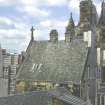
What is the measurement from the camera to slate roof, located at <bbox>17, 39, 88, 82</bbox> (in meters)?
45.5

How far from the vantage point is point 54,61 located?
48.0 m

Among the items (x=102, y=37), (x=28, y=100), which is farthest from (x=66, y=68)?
(x=28, y=100)

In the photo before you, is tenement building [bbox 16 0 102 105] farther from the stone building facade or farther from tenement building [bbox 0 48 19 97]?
tenement building [bbox 0 48 19 97]

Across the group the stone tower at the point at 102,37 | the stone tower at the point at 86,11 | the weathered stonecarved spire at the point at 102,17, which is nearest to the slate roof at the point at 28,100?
the stone tower at the point at 102,37

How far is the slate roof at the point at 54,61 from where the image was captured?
45.5 meters

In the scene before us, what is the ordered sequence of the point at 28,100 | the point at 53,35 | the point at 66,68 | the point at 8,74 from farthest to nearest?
the point at 53,35 → the point at 8,74 → the point at 66,68 → the point at 28,100

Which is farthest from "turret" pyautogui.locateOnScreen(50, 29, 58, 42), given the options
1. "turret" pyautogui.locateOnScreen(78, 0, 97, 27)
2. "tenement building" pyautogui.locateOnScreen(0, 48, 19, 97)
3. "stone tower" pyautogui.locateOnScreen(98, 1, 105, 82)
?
"stone tower" pyautogui.locateOnScreen(98, 1, 105, 82)

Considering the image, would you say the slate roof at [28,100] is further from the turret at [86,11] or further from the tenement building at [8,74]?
the turret at [86,11]

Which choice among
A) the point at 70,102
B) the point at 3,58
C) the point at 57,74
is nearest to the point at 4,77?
the point at 3,58

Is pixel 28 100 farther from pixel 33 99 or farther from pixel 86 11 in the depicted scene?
pixel 86 11

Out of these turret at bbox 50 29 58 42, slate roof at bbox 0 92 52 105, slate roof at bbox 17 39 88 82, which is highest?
turret at bbox 50 29 58 42

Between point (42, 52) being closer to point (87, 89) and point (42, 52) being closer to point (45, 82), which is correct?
point (45, 82)

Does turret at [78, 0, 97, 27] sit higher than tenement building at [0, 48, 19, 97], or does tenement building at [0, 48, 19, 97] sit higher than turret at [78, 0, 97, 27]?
turret at [78, 0, 97, 27]

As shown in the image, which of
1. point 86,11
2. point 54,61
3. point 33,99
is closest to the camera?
point 33,99
